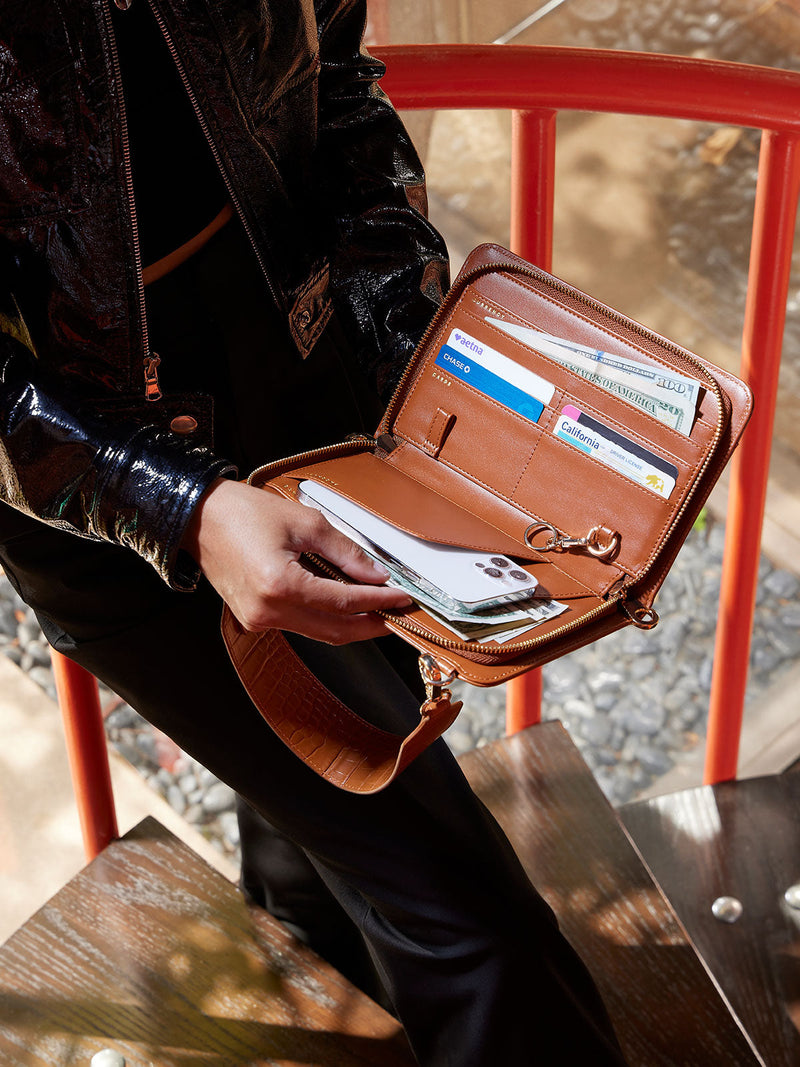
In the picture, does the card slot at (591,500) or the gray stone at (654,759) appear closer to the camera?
the card slot at (591,500)

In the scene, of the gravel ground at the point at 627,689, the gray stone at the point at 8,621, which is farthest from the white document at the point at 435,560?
the gray stone at the point at 8,621

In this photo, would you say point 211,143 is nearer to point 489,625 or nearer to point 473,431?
point 473,431

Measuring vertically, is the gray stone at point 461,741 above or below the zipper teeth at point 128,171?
below

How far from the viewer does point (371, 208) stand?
3.68 feet

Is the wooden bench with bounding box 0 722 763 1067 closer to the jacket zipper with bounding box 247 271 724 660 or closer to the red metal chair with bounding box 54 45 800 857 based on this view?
the red metal chair with bounding box 54 45 800 857

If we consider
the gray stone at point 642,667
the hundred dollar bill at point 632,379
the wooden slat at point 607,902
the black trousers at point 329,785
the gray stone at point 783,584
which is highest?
the hundred dollar bill at point 632,379

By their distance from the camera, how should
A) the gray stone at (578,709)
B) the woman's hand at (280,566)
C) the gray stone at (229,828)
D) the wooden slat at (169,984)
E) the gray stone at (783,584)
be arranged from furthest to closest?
the gray stone at (783,584) → the gray stone at (578,709) → the gray stone at (229,828) → the wooden slat at (169,984) → the woman's hand at (280,566)

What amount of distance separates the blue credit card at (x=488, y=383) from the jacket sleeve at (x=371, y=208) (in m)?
0.06

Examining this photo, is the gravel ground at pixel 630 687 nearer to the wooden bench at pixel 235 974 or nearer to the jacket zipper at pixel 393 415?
the wooden bench at pixel 235 974

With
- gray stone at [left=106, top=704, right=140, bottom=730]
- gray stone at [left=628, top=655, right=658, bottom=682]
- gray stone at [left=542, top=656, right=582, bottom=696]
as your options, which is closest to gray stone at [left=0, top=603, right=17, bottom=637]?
gray stone at [left=106, top=704, right=140, bottom=730]

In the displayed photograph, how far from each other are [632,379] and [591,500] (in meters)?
0.11

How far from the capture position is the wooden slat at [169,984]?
4.09 ft

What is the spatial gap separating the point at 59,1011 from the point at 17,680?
1.36 meters

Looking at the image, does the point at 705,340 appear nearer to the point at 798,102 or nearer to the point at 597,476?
the point at 798,102
